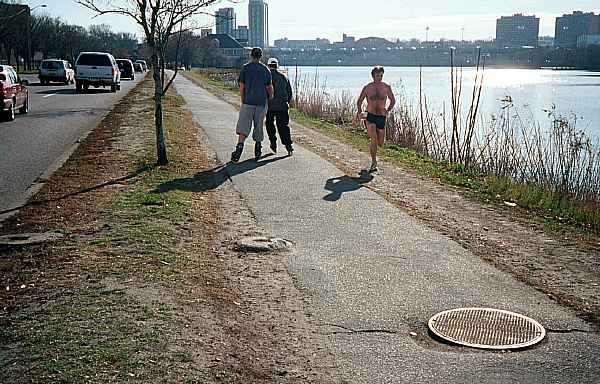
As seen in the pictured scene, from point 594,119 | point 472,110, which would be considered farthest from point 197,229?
point 594,119

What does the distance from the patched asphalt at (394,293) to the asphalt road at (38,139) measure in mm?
3464

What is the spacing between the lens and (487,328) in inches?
230

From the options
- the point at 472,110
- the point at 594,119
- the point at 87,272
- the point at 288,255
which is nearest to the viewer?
the point at 87,272

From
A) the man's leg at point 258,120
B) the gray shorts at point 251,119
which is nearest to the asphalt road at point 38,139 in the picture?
the gray shorts at point 251,119

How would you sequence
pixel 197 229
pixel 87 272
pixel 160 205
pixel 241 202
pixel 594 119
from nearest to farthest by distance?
pixel 87 272, pixel 197 229, pixel 160 205, pixel 241 202, pixel 594 119

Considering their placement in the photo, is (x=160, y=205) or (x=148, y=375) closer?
(x=148, y=375)

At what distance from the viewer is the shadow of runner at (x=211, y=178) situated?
37.3 feet

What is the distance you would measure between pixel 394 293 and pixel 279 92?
9.14 metres


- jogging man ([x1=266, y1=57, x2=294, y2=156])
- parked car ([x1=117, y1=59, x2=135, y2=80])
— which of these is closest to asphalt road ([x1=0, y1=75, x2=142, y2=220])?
jogging man ([x1=266, y1=57, x2=294, y2=156])

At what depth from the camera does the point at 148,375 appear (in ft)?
15.2

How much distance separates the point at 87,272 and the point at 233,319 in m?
1.69

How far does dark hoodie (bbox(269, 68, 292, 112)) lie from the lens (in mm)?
15148

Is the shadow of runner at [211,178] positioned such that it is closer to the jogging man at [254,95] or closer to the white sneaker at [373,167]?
the jogging man at [254,95]

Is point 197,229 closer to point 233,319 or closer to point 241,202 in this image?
point 241,202
